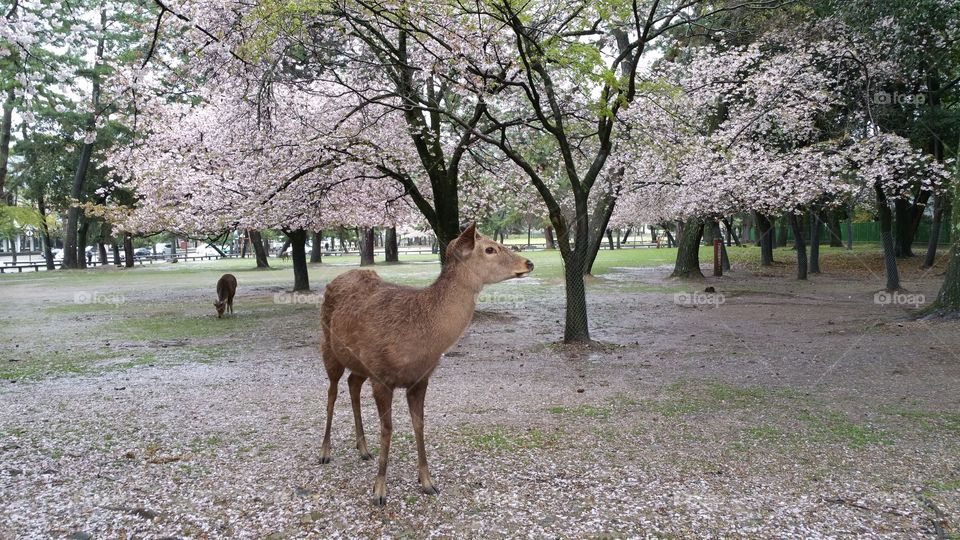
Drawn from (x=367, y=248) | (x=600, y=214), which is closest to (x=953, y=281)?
(x=600, y=214)

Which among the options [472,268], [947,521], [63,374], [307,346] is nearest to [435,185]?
[307,346]

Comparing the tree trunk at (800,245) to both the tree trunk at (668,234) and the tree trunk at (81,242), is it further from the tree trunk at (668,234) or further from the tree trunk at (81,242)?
the tree trunk at (81,242)

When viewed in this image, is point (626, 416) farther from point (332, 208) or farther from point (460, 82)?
point (332, 208)

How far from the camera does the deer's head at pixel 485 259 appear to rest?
4344 mm

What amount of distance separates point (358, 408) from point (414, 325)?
3.73ft

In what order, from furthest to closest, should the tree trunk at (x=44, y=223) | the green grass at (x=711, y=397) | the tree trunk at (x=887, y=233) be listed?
1. the tree trunk at (x=44, y=223)
2. the tree trunk at (x=887, y=233)
3. the green grass at (x=711, y=397)

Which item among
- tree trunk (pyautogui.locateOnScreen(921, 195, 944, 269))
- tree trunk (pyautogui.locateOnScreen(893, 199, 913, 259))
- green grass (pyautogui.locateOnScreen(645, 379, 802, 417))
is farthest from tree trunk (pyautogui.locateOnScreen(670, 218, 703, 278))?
green grass (pyautogui.locateOnScreen(645, 379, 802, 417))

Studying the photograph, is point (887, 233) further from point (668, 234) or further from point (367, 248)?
point (668, 234)

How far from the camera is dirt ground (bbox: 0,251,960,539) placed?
3996 mm

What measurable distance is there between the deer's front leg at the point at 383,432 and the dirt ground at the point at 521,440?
11cm

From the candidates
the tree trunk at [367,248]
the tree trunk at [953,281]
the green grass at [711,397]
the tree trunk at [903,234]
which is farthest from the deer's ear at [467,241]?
the tree trunk at [367,248]

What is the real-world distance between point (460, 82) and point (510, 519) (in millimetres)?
8472

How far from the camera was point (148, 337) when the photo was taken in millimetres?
12742

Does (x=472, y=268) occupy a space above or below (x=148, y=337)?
above
